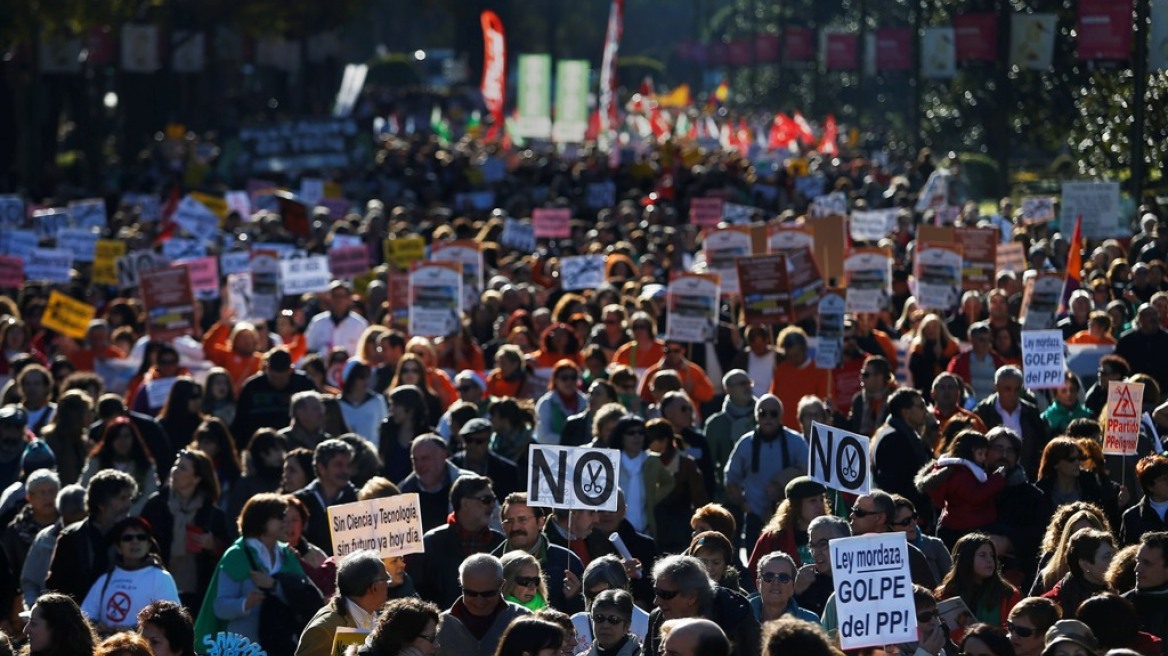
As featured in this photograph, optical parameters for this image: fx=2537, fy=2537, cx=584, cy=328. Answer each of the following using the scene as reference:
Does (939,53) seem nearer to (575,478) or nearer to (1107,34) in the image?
(1107,34)

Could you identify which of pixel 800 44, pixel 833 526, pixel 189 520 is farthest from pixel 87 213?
pixel 800 44

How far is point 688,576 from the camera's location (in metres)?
8.77

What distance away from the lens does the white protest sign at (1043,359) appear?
14.9 meters

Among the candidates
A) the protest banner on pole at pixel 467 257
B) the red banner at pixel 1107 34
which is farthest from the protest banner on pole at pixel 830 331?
the red banner at pixel 1107 34

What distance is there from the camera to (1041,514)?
11766mm

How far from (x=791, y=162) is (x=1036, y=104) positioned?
4502 millimetres

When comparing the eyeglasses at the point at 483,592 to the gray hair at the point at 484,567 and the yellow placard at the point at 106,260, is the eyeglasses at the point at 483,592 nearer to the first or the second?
the gray hair at the point at 484,567

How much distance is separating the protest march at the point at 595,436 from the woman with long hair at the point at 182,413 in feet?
0.06

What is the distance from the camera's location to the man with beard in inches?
410

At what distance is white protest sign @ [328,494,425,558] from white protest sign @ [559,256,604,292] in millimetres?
11399

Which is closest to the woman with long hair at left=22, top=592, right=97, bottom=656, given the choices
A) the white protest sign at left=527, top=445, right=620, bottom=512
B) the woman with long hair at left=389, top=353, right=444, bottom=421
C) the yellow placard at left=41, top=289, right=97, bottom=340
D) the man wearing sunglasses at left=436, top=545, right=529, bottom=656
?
the man wearing sunglasses at left=436, top=545, right=529, bottom=656

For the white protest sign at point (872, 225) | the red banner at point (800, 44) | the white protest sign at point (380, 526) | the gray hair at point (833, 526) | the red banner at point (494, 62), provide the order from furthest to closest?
1. the red banner at point (800, 44)
2. the red banner at point (494, 62)
3. the white protest sign at point (872, 225)
4. the white protest sign at point (380, 526)
5. the gray hair at point (833, 526)

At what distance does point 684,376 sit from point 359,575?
7.47 m

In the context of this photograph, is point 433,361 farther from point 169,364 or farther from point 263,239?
point 263,239
